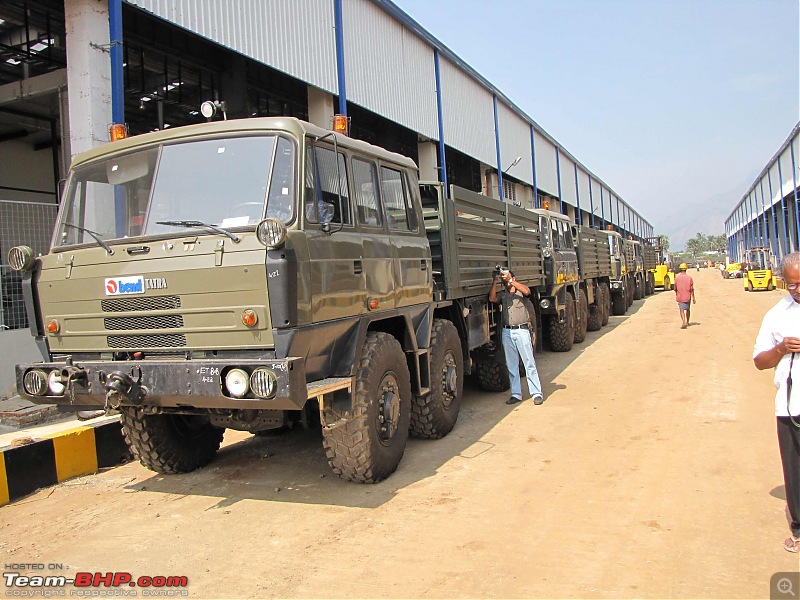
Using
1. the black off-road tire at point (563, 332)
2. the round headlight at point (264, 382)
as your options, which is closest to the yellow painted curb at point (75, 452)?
the round headlight at point (264, 382)

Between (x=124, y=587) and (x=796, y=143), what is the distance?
40.4 metres

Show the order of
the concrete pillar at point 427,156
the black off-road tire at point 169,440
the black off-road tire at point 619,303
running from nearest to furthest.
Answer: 1. the black off-road tire at point 169,440
2. the concrete pillar at point 427,156
3. the black off-road tire at point 619,303

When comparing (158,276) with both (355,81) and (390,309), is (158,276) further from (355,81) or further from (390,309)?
(355,81)

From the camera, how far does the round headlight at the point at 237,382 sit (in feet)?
12.5

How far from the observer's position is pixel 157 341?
421 cm

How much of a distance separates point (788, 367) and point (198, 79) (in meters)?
13.6

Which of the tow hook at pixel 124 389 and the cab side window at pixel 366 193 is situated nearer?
the tow hook at pixel 124 389

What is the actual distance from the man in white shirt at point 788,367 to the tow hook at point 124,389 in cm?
373

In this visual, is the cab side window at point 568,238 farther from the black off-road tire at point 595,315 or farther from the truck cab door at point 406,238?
the truck cab door at point 406,238

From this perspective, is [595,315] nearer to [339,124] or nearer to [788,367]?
[339,124]

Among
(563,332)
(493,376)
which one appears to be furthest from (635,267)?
(493,376)

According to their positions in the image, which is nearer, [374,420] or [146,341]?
[146,341]

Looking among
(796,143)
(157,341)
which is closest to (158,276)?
(157,341)

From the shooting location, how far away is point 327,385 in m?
4.14
